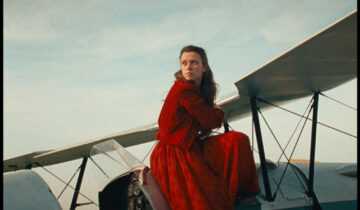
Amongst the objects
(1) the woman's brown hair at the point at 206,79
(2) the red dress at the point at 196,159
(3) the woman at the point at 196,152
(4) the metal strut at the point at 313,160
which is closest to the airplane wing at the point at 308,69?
(4) the metal strut at the point at 313,160

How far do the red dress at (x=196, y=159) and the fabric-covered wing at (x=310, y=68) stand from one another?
5.37 feet

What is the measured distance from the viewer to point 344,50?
521cm

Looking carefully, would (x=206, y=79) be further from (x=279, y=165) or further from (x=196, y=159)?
(x=279, y=165)

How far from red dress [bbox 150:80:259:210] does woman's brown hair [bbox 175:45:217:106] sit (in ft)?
0.32

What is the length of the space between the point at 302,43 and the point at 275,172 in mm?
2355

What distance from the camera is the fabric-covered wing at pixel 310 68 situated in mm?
4723

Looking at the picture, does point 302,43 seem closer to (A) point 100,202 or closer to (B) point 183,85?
(B) point 183,85

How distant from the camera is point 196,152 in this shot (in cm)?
368

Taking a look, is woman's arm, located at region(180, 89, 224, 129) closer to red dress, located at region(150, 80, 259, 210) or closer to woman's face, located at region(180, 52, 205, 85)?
red dress, located at region(150, 80, 259, 210)

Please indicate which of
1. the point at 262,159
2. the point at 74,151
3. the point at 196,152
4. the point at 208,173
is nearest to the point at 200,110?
→ the point at 196,152

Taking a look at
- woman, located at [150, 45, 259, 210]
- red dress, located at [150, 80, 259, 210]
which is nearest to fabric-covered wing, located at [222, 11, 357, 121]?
woman, located at [150, 45, 259, 210]

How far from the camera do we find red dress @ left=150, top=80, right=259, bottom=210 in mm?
3504

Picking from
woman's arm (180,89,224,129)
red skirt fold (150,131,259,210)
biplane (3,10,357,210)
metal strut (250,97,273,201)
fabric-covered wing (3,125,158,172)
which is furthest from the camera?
fabric-covered wing (3,125,158,172)

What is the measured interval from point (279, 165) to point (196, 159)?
3710 millimetres
